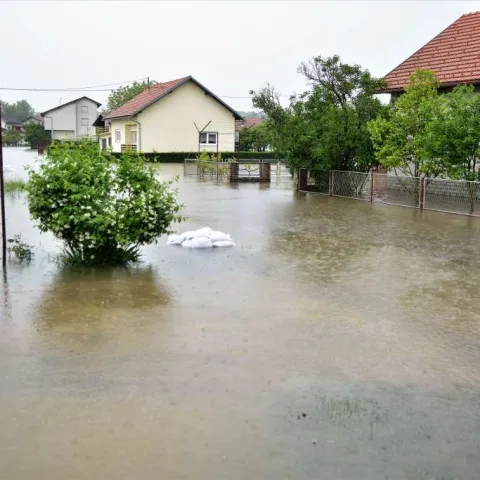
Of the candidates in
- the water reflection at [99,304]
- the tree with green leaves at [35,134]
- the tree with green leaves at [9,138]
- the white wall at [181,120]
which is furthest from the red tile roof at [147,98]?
the tree with green leaves at [9,138]

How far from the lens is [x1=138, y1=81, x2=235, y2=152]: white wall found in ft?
156

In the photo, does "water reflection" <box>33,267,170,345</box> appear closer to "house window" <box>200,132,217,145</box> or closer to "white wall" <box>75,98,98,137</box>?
"house window" <box>200,132,217,145</box>

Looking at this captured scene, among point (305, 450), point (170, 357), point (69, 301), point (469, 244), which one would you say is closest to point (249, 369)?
point (170, 357)

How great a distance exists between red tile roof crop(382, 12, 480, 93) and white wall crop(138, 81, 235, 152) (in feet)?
91.1

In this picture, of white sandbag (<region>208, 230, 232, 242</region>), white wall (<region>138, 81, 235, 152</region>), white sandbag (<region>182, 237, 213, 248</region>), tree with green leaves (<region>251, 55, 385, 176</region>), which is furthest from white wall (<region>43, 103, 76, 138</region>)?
white sandbag (<region>182, 237, 213, 248</region>)

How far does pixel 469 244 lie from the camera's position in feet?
37.5

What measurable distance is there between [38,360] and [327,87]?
Answer: 18.4 meters

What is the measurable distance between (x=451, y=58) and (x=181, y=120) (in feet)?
99.7

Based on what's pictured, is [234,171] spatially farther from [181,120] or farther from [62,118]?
[62,118]

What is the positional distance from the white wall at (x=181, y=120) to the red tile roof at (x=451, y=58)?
27.8 metres

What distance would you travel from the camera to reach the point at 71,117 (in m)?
94.2

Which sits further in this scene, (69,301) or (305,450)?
(69,301)

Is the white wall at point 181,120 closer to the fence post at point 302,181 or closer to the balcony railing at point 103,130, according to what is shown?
the balcony railing at point 103,130

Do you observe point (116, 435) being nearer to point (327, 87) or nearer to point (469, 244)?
point (469, 244)
